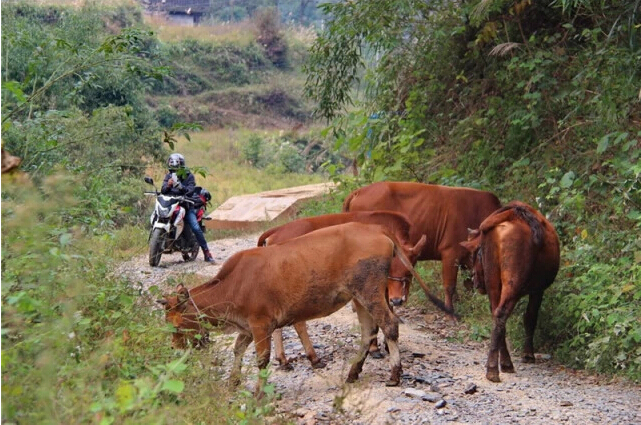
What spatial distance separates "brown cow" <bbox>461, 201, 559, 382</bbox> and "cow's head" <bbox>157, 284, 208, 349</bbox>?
8.20 feet

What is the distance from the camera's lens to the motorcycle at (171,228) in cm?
1457

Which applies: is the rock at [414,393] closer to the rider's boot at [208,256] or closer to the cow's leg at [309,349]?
the cow's leg at [309,349]

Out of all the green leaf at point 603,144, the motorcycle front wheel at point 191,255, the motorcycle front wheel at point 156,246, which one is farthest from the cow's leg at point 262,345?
the motorcycle front wheel at point 191,255

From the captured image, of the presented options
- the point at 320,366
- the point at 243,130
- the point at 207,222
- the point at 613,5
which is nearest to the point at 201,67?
the point at 243,130

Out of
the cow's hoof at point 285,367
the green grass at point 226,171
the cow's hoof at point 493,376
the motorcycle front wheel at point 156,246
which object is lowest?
the green grass at point 226,171

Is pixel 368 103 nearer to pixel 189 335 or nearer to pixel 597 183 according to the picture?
pixel 597 183

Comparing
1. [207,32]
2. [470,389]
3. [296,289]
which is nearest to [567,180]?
[470,389]

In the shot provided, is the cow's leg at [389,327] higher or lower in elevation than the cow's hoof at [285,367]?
higher

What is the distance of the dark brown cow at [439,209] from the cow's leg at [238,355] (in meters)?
3.27

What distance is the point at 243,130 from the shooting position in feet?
127

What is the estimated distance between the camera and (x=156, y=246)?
14.5 m

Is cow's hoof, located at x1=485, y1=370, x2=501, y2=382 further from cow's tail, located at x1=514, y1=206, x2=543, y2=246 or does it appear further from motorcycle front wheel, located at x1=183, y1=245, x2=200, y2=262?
motorcycle front wheel, located at x1=183, y1=245, x2=200, y2=262

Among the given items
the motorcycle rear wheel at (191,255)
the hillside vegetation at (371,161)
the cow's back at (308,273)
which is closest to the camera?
the hillside vegetation at (371,161)

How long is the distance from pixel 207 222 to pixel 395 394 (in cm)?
1249
